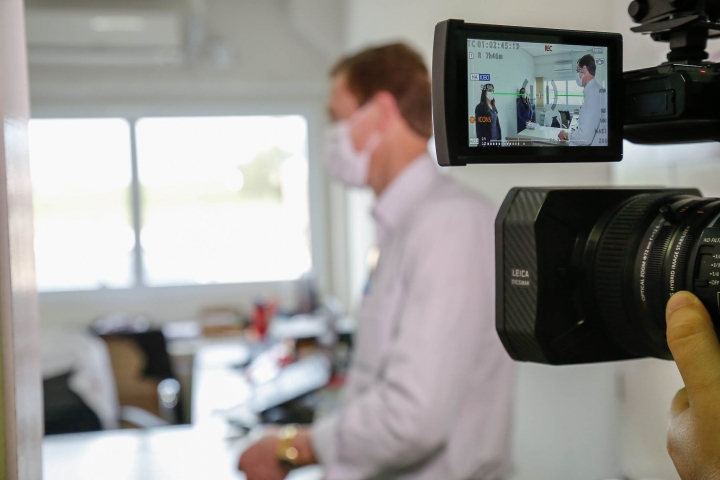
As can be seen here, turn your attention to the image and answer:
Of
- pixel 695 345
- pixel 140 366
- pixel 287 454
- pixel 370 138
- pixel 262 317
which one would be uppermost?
pixel 370 138

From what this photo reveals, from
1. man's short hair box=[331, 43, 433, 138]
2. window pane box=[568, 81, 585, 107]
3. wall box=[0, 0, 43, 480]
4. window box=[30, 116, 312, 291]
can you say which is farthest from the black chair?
window pane box=[568, 81, 585, 107]

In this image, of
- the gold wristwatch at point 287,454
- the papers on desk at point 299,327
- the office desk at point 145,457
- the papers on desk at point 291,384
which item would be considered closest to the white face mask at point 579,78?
the gold wristwatch at point 287,454

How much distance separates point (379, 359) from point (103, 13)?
292 cm

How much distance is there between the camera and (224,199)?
4.36 metres

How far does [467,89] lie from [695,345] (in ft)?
0.83

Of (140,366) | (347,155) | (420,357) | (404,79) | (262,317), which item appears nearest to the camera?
(420,357)

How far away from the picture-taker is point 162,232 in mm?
4312

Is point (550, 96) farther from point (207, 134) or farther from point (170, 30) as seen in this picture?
point (207, 134)

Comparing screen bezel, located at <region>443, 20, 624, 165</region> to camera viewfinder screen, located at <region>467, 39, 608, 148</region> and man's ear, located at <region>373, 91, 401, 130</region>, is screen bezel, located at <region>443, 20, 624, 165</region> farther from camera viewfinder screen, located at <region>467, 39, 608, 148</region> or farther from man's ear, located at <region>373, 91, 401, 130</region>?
man's ear, located at <region>373, 91, 401, 130</region>

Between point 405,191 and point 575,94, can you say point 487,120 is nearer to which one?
point 575,94

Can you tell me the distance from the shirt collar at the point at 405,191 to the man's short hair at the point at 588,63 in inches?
25.2

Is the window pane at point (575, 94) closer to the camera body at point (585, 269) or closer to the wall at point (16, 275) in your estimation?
the camera body at point (585, 269)

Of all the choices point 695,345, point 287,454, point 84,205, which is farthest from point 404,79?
point 84,205

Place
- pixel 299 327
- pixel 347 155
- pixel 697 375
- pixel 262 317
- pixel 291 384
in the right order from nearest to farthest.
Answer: pixel 697 375, pixel 347 155, pixel 291 384, pixel 299 327, pixel 262 317
